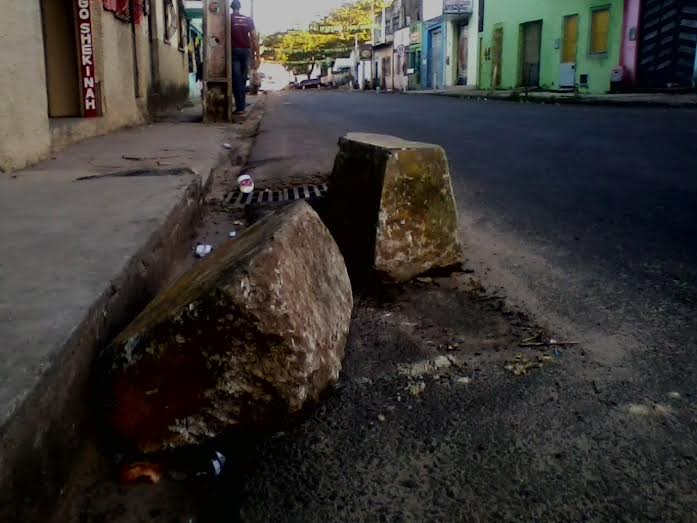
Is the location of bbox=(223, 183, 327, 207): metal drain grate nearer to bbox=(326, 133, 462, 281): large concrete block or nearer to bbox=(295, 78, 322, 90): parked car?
bbox=(326, 133, 462, 281): large concrete block

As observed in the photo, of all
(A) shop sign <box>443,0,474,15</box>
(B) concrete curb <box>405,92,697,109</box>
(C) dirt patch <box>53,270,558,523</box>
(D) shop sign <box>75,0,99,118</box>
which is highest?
(A) shop sign <box>443,0,474,15</box>

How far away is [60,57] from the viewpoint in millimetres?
7344

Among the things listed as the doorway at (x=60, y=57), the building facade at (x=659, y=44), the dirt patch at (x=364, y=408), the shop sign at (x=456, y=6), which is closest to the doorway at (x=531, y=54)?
the building facade at (x=659, y=44)

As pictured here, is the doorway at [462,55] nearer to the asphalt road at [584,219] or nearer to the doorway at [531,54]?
the doorway at [531,54]

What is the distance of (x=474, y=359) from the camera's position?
209 cm

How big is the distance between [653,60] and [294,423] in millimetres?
19984

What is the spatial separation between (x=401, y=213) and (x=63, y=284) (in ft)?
4.32

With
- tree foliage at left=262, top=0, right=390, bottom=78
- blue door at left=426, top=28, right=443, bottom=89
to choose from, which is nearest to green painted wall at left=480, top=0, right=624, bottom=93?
blue door at left=426, top=28, right=443, bottom=89

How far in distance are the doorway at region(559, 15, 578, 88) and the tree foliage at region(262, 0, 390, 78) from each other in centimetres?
5200

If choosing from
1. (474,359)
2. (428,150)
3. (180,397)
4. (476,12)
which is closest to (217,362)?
(180,397)

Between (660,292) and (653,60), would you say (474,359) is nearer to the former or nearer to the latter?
(660,292)

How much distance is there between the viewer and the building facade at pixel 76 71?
4.61m

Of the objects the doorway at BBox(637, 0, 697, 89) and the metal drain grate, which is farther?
the doorway at BBox(637, 0, 697, 89)

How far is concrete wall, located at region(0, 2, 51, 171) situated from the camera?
14.6 ft
